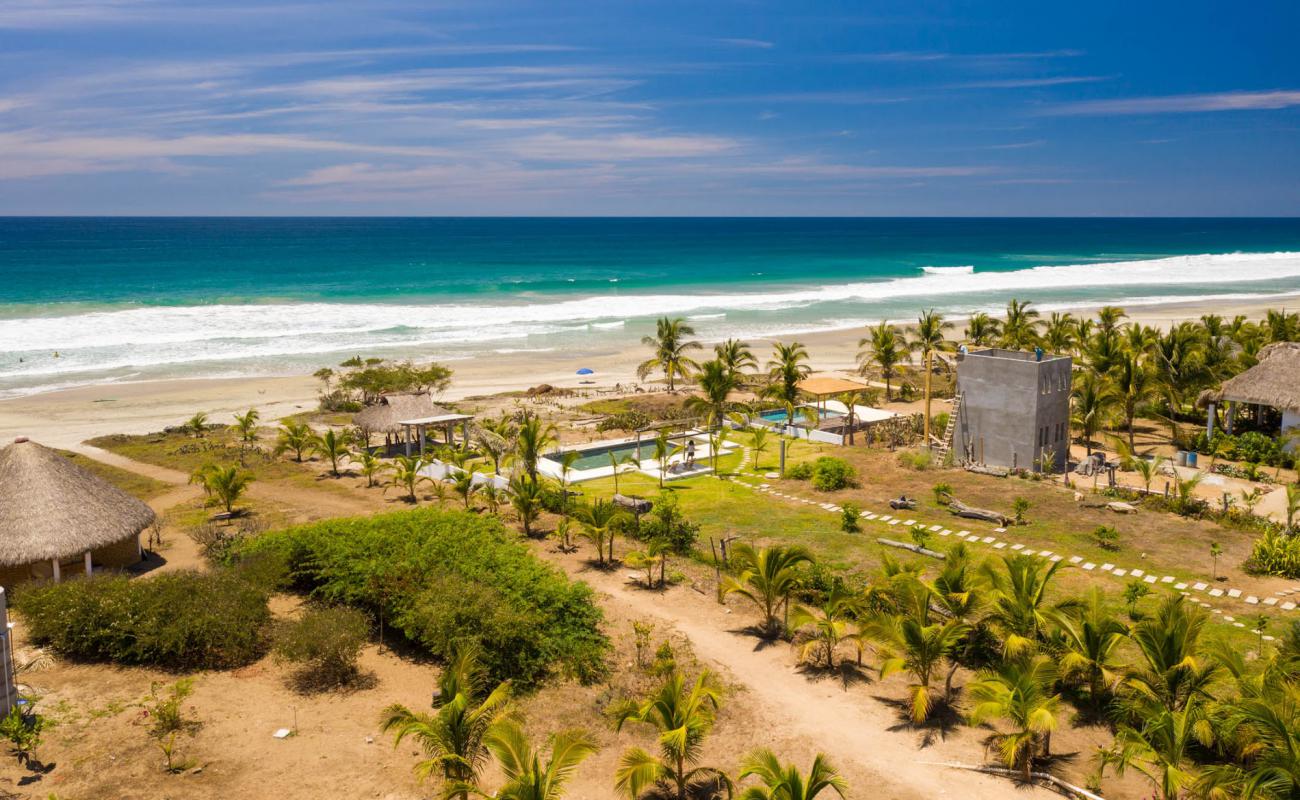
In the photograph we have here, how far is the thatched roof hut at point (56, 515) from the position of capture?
1625cm

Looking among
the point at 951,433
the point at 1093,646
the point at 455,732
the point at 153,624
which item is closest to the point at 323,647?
the point at 153,624

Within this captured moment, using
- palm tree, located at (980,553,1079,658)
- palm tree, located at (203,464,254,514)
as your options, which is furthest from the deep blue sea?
palm tree, located at (980,553,1079,658)

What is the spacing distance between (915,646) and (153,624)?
10.8m

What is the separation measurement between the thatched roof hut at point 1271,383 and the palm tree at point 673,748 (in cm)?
2187

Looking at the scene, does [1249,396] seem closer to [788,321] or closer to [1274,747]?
[1274,747]

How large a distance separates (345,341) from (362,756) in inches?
1763

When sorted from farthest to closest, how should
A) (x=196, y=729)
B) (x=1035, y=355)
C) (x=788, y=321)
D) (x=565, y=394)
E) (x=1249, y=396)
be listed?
(x=788, y=321), (x=565, y=394), (x=1249, y=396), (x=1035, y=355), (x=196, y=729)

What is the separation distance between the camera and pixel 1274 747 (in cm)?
924

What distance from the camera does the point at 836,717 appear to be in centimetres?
1180

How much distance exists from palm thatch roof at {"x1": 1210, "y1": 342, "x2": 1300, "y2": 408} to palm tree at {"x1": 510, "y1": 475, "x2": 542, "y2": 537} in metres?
20.2

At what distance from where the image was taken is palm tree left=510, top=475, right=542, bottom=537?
18875 mm

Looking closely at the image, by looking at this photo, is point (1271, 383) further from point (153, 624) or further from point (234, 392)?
point (234, 392)

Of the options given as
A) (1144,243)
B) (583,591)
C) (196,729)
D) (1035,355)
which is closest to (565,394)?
(1035,355)

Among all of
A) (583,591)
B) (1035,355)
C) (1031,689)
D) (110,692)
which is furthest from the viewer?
(1035,355)
